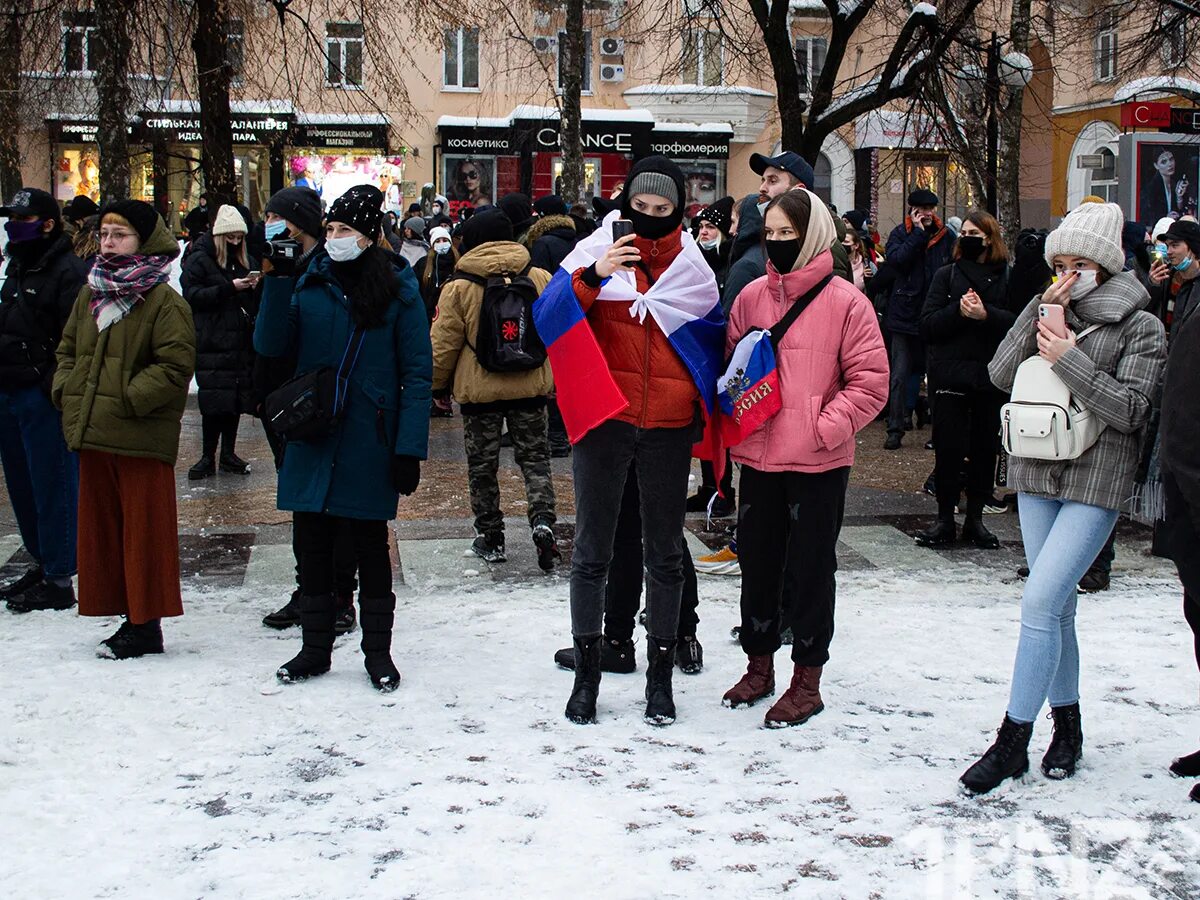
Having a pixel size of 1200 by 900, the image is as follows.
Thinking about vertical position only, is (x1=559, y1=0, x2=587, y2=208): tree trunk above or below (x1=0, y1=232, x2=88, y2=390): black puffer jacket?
above

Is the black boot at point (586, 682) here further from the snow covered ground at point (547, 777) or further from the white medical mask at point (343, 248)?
the white medical mask at point (343, 248)

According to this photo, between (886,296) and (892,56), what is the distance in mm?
3790

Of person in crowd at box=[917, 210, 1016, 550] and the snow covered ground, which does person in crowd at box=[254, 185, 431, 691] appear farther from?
person in crowd at box=[917, 210, 1016, 550]

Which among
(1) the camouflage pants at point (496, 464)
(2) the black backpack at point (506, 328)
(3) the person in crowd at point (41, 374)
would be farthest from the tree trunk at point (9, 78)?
(1) the camouflage pants at point (496, 464)

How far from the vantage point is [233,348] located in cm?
1084

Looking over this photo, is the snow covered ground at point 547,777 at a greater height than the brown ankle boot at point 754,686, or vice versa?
the brown ankle boot at point 754,686

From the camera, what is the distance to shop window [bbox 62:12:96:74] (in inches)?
656

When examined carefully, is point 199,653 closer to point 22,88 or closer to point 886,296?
point 886,296

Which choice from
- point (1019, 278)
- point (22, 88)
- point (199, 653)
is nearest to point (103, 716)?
point (199, 653)

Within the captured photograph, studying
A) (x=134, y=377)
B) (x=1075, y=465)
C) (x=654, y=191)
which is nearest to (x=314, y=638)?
(x=134, y=377)

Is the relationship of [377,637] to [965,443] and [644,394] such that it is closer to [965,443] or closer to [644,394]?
[644,394]

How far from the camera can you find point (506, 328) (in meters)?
8.02

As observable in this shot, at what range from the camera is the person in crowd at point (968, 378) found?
873 centimetres

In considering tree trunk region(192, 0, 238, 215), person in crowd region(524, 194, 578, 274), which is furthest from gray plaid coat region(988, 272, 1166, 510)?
tree trunk region(192, 0, 238, 215)
